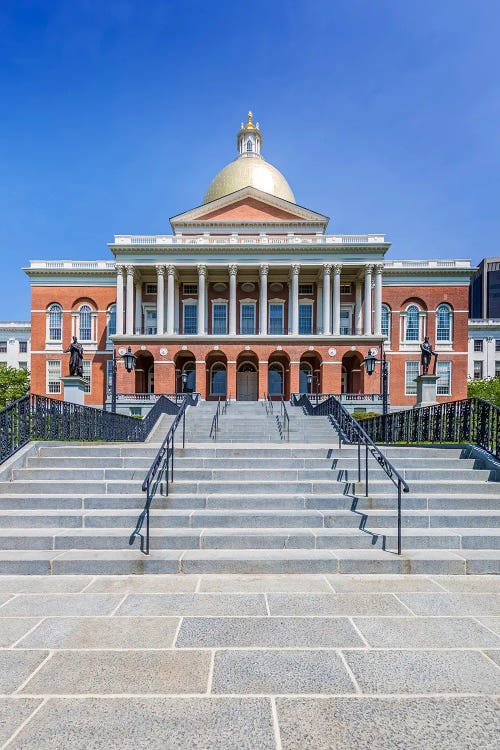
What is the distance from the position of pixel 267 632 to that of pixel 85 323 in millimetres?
42883

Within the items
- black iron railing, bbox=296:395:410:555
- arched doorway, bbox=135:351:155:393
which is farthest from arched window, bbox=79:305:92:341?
black iron railing, bbox=296:395:410:555

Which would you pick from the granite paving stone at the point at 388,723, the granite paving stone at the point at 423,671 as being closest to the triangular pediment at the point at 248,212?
the granite paving stone at the point at 423,671

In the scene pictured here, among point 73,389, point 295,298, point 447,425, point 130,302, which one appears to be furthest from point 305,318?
point 447,425

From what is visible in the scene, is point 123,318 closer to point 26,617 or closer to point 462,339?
point 462,339

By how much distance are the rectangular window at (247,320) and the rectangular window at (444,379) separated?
1937 cm

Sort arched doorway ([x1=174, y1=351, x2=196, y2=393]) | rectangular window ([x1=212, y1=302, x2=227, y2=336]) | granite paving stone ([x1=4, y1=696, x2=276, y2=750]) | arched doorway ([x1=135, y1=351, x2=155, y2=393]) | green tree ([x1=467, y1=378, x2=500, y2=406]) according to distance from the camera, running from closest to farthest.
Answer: granite paving stone ([x1=4, y1=696, x2=276, y2=750]) → arched doorway ([x1=135, y1=351, x2=155, y2=393]) → arched doorway ([x1=174, y1=351, x2=196, y2=393]) → rectangular window ([x1=212, y1=302, x2=227, y2=336]) → green tree ([x1=467, y1=378, x2=500, y2=406])

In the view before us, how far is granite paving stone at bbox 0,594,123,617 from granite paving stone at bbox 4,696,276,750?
1579mm

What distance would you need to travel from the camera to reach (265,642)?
4172 mm

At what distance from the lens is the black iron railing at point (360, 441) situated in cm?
662

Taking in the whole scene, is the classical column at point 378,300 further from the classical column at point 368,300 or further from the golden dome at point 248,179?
the golden dome at point 248,179

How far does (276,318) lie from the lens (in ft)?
136

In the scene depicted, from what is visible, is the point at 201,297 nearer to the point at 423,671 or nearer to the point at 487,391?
the point at 487,391

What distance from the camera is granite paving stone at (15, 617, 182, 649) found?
4.12 metres

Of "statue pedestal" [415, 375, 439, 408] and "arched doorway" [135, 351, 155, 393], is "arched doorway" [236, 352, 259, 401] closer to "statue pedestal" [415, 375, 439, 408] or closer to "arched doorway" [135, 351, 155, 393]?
"arched doorway" [135, 351, 155, 393]
